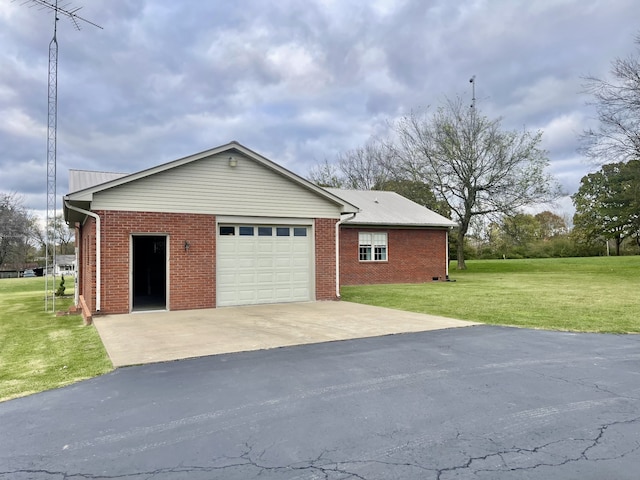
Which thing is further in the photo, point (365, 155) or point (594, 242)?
point (594, 242)

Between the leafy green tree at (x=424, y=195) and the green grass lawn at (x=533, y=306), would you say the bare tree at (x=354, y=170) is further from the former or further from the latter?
the green grass lawn at (x=533, y=306)

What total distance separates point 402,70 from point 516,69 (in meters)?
4.80

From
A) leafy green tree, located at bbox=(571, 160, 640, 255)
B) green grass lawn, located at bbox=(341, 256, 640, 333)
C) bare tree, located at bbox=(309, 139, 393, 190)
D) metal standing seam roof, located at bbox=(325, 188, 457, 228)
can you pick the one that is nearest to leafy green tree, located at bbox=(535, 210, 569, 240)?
leafy green tree, located at bbox=(571, 160, 640, 255)

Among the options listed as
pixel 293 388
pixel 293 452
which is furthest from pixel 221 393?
pixel 293 452

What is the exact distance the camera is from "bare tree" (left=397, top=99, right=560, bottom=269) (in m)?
28.6

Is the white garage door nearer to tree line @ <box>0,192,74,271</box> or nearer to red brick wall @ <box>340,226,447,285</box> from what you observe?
red brick wall @ <box>340,226,447,285</box>

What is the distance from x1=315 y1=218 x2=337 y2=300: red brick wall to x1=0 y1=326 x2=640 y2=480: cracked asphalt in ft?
24.1

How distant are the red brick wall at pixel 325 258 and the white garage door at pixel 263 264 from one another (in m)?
0.29

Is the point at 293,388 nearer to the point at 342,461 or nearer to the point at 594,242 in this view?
the point at 342,461

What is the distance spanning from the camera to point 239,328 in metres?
8.70

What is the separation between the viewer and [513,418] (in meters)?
3.92

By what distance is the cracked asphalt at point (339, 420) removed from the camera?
3074mm

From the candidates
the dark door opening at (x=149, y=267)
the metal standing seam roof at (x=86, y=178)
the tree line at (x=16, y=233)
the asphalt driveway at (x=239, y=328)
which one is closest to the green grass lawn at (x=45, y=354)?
the asphalt driveway at (x=239, y=328)

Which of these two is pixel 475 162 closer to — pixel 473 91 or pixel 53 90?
pixel 473 91
